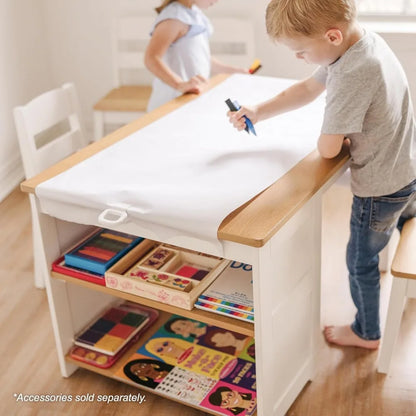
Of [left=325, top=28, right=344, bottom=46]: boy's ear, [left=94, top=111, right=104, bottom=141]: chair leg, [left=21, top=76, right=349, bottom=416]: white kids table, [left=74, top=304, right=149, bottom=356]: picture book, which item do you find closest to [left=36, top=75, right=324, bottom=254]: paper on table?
[left=21, top=76, right=349, bottom=416]: white kids table

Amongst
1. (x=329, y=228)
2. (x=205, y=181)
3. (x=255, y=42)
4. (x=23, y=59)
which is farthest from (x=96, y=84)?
(x=205, y=181)

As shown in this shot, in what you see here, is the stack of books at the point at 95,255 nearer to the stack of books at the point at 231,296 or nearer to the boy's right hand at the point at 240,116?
the stack of books at the point at 231,296

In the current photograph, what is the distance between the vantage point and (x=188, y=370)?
1770 millimetres

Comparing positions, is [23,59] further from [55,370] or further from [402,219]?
[402,219]

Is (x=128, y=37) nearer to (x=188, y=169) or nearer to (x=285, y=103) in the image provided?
(x=285, y=103)

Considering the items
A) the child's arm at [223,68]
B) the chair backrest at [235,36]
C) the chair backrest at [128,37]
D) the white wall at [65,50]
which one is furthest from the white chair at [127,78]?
the child's arm at [223,68]

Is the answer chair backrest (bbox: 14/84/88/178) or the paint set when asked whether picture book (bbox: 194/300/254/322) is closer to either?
the paint set

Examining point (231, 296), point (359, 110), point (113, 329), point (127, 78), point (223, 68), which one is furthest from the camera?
point (127, 78)

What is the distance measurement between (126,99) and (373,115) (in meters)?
1.59

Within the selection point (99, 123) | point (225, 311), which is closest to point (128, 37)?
point (99, 123)

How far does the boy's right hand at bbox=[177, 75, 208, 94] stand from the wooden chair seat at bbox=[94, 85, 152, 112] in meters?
0.69

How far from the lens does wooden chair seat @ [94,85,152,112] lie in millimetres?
2770

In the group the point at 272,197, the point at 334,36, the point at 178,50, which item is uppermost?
the point at 334,36

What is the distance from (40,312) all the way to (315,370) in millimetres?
909
